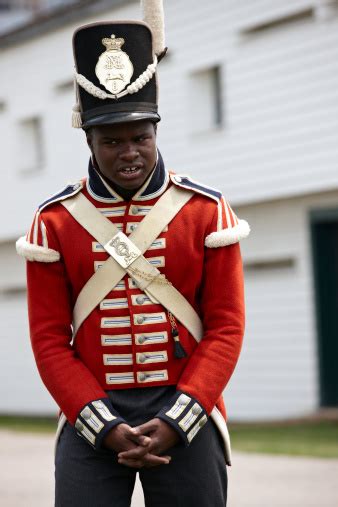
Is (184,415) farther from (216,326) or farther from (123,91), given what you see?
(123,91)

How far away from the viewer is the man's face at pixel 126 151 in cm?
405

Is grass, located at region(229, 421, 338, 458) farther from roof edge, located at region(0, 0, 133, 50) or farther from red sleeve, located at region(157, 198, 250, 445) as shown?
red sleeve, located at region(157, 198, 250, 445)

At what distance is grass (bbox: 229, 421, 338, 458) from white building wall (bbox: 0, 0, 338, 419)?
1.25 m

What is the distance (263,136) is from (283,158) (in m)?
0.56

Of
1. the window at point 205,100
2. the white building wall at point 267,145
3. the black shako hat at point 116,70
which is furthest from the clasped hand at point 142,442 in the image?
the window at point 205,100

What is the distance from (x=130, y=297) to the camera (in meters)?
4.16

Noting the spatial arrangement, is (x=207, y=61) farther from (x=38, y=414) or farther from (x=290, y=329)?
(x=38, y=414)

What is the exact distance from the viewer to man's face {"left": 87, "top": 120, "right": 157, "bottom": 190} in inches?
160

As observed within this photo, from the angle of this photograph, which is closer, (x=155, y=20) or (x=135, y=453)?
(x=135, y=453)

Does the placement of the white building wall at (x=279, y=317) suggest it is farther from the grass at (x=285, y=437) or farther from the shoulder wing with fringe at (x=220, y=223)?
the shoulder wing with fringe at (x=220, y=223)

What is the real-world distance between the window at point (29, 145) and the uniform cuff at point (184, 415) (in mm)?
21549

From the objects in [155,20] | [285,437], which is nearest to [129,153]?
[155,20]

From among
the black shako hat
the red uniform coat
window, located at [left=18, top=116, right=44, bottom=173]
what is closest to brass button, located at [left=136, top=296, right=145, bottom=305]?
the red uniform coat

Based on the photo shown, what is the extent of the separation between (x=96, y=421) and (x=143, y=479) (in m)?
0.27
